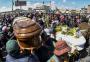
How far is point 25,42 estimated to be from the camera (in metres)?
4.25

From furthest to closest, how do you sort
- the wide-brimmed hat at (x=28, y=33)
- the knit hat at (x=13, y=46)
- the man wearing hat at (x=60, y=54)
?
the man wearing hat at (x=60, y=54)
the knit hat at (x=13, y=46)
the wide-brimmed hat at (x=28, y=33)

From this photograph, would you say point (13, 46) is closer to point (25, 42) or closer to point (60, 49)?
point (25, 42)

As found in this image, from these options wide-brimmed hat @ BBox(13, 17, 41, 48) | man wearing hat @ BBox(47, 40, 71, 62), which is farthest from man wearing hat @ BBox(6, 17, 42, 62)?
man wearing hat @ BBox(47, 40, 71, 62)

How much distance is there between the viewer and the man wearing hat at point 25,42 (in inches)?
166

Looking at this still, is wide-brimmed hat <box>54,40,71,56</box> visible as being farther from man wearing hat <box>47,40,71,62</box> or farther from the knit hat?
the knit hat

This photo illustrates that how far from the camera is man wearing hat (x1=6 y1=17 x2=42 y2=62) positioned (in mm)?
4207

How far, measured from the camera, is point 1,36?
1455cm

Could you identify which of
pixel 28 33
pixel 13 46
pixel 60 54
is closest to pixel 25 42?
pixel 28 33

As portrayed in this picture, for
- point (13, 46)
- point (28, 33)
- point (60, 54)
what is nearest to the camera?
point (28, 33)

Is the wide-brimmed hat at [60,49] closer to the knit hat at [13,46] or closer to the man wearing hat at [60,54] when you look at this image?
the man wearing hat at [60,54]

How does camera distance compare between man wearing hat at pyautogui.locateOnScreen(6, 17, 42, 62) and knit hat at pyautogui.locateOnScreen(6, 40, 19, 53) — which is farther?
knit hat at pyautogui.locateOnScreen(6, 40, 19, 53)

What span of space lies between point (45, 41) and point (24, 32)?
1316 millimetres

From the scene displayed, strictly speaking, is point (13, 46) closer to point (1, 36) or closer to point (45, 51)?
point (45, 51)

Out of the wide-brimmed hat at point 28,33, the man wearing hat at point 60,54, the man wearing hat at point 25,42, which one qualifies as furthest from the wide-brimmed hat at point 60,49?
the wide-brimmed hat at point 28,33
